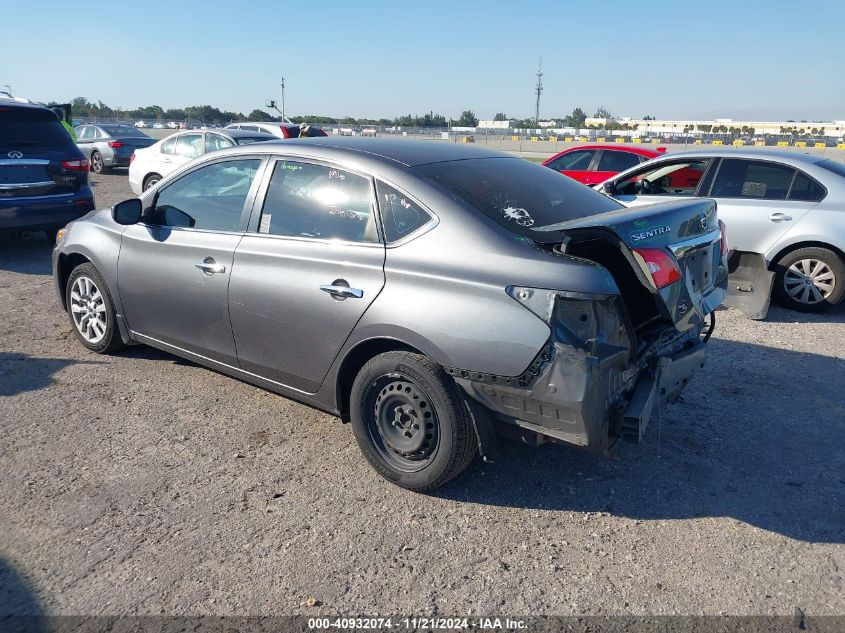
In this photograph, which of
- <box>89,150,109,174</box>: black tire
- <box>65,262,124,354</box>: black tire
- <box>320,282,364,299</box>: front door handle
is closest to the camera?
<box>320,282,364,299</box>: front door handle

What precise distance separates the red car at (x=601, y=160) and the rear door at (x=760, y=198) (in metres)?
4.86

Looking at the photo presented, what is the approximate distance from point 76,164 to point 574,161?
27.7 feet

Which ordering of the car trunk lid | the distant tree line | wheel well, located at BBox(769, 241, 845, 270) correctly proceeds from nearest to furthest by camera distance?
the car trunk lid
wheel well, located at BBox(769, 241, 845, 270)
the distant tree line

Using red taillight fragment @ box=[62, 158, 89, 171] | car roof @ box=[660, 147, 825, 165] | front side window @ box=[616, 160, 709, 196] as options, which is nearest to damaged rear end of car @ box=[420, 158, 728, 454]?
car roof @ box=[660, 147, 825, 165]

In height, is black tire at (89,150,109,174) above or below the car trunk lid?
below

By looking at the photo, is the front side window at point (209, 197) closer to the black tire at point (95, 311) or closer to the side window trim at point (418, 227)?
the black tire at point (95, 311)

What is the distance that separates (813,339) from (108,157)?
64.8 feet

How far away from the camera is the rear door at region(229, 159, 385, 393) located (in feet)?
11.8

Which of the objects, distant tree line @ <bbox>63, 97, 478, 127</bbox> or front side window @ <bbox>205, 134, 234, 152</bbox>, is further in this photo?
distant tree line @ <bbox>63, 97, 478, 127</bbox>

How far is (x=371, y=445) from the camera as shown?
3643 mm

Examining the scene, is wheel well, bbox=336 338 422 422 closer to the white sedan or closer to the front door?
the front door

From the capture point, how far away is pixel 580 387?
2955 mm

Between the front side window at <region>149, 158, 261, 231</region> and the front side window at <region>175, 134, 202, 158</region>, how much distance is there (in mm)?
9261

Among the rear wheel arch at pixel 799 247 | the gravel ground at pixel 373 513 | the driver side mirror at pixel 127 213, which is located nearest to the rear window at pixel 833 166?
the rear wheel arch at pixel 799 247
